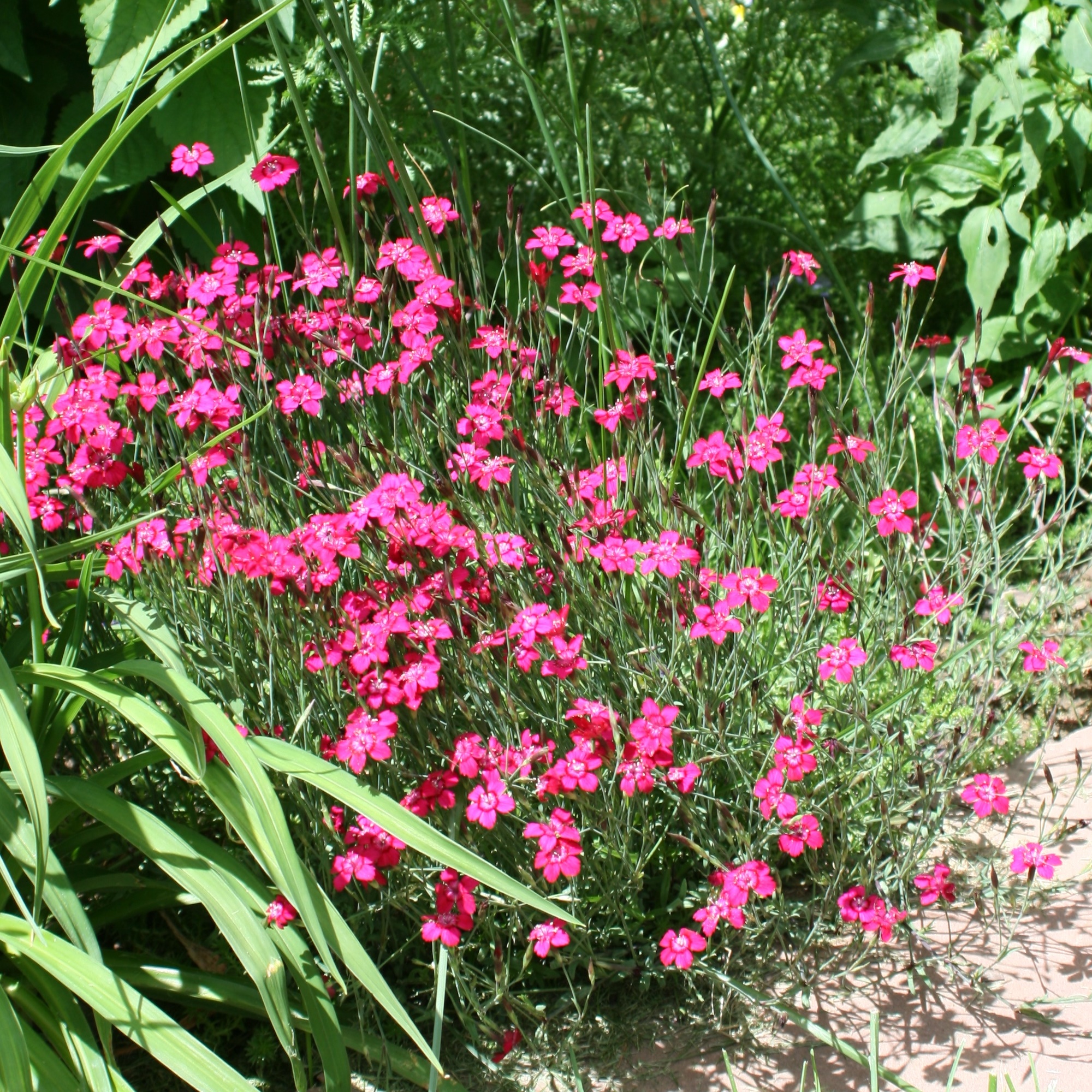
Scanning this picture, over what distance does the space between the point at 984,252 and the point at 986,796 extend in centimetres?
176

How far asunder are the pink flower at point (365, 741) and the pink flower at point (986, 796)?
898mm

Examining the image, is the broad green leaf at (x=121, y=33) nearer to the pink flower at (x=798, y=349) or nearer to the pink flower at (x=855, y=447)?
the pink flower at (x=798, y=349)

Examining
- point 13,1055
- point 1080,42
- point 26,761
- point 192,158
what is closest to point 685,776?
point 26,761

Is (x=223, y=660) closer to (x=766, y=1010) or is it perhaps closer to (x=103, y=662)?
(x=103, y=662)

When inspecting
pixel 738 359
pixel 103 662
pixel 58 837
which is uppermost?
pixel 738 359

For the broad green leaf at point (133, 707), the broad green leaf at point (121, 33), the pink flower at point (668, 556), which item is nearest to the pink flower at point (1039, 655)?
the pink flower at point (668, 556)

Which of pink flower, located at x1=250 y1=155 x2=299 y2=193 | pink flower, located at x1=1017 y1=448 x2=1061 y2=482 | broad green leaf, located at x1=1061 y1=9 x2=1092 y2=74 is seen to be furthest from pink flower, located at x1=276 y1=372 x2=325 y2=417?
broad green leaf, located at x1=1061 y1=9 x2=1092 y2=74

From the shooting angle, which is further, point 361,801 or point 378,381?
point 378,381

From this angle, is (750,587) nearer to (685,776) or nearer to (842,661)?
(842,661)

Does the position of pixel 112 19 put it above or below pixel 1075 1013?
above

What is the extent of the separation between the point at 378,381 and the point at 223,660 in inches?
22.0

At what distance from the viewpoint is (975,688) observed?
8.21ft

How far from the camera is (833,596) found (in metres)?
1.84

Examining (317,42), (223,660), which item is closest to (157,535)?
(223,660)
